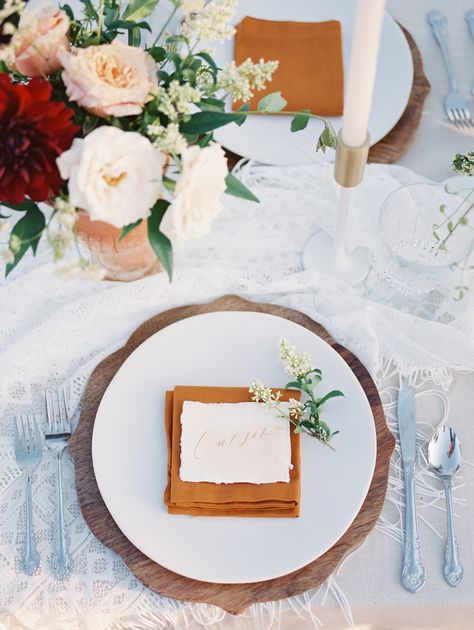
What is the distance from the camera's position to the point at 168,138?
2.60 feet

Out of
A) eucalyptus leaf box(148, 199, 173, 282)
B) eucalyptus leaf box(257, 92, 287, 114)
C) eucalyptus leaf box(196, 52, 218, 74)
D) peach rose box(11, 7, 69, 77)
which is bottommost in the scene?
eucalyptus leaf box(148, 199, 173, 282)

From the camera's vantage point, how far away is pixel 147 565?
1.01 metres

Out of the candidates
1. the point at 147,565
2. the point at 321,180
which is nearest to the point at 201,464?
the point at 147,565

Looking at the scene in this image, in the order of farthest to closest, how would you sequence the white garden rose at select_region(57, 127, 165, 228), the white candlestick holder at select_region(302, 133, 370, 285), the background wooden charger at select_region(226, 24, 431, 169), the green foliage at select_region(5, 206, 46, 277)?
the background wooden charger at select_region(226, 24, 431, 169), the white candlestick holder at select_region(302, 133, 370, 285), the green foliage at select_region(5, 206, 46, 277), the white garden rose at select_region(57, 127, 165, 228)

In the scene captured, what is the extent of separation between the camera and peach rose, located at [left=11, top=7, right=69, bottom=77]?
31.6 inches

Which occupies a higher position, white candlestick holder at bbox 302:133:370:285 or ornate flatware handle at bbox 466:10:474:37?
ornate flatware handle at bbox 466:10:474:37

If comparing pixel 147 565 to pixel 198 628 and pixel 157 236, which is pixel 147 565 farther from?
pixel 157 236

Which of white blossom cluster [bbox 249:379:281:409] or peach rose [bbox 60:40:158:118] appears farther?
white blossom cluster [bbox 249:379:281:409]

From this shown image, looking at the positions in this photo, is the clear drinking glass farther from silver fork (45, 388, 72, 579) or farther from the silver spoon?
silver fork (45, 388, 72, 579)

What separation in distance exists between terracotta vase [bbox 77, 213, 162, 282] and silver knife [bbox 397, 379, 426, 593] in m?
0.46

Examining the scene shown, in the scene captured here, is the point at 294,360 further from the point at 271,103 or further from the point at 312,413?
the point at 271,103

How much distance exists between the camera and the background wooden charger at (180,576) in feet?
3.25

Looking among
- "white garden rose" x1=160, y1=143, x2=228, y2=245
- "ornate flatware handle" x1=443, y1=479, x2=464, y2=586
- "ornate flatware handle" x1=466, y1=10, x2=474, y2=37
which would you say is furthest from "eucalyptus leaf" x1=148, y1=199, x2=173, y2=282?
"ornate flatware handle" x1=466, y1=10, x2=474, y2=37

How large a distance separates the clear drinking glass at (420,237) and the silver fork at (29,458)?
0.62m
